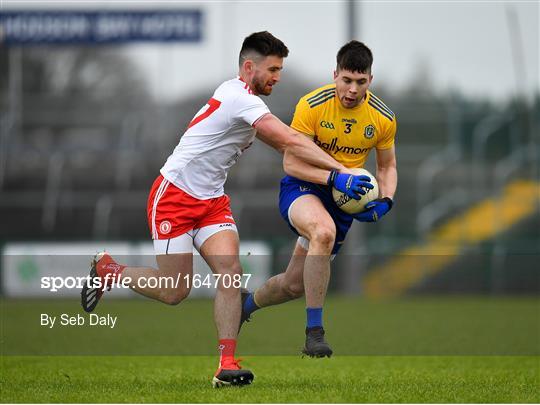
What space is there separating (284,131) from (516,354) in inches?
166

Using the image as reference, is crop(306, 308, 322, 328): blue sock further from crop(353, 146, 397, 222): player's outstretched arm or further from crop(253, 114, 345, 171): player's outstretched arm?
crop(253, 114, 345, 171): player's outstretched arm

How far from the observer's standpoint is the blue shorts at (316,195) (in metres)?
7.76

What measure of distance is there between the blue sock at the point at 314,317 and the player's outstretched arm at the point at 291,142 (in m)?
0.91

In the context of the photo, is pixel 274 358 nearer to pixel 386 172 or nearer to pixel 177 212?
pixel 386 172

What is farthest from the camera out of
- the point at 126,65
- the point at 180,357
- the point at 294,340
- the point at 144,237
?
the point at 126,65

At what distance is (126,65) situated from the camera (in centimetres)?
2338

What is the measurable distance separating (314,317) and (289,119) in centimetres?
1388

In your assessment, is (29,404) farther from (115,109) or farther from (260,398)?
(115,109)

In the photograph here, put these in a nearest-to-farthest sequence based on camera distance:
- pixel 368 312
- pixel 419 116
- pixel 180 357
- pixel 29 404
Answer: pixel 29 404, pixel 180 357, pixel 368 312, pixel 419 116

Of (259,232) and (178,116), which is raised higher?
(178,116)

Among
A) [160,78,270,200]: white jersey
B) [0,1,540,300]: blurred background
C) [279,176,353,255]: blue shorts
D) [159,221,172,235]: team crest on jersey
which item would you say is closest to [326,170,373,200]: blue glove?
[279,176,353,255]: blue shorts

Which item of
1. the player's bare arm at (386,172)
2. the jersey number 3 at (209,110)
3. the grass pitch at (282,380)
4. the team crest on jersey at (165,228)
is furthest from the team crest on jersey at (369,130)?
the grass pitch at (282,380)

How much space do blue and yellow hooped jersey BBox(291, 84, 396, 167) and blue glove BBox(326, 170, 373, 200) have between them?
43 centimetres

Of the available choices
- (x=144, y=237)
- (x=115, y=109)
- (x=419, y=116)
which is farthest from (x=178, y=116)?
(x=419, y=116)
